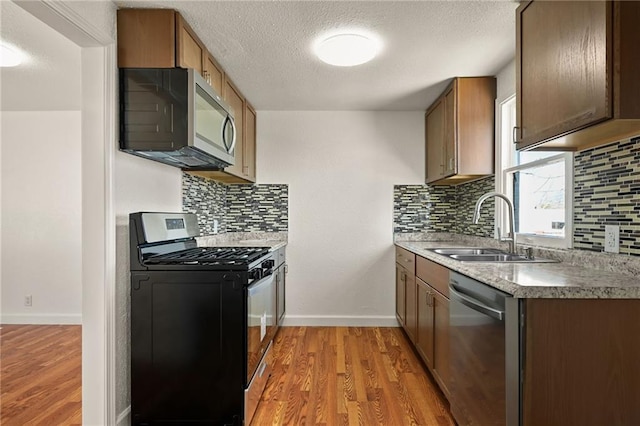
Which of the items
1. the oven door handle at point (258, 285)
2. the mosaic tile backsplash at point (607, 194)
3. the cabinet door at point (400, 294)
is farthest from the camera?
the cabinet door at point (400, 294)

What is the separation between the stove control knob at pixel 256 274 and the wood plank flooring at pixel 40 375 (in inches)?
49.8

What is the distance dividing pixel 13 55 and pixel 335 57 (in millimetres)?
2226

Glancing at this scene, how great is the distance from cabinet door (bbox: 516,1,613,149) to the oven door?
163cm

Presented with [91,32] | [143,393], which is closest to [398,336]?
[143,393]

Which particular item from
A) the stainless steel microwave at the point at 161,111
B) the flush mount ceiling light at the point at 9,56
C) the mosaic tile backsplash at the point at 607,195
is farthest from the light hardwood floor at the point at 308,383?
the flush mount ceiling light at the point at 9,56

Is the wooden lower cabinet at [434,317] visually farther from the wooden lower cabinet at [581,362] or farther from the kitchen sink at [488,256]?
the wooden lower cabinet at [581,362]

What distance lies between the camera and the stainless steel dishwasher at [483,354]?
132 cm

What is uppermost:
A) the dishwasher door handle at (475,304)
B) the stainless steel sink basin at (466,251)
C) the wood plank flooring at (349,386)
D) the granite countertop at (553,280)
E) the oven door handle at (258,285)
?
the granite countertop at (553,280)

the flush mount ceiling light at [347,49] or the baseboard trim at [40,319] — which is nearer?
→ the flush mount ceiling light at [347,49]

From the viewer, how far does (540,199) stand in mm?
2418

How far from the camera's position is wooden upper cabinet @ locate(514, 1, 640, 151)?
121 cm

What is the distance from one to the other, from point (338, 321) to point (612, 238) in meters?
2.71

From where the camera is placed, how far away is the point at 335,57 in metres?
2.38

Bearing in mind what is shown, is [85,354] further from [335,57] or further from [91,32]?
[335,57]
